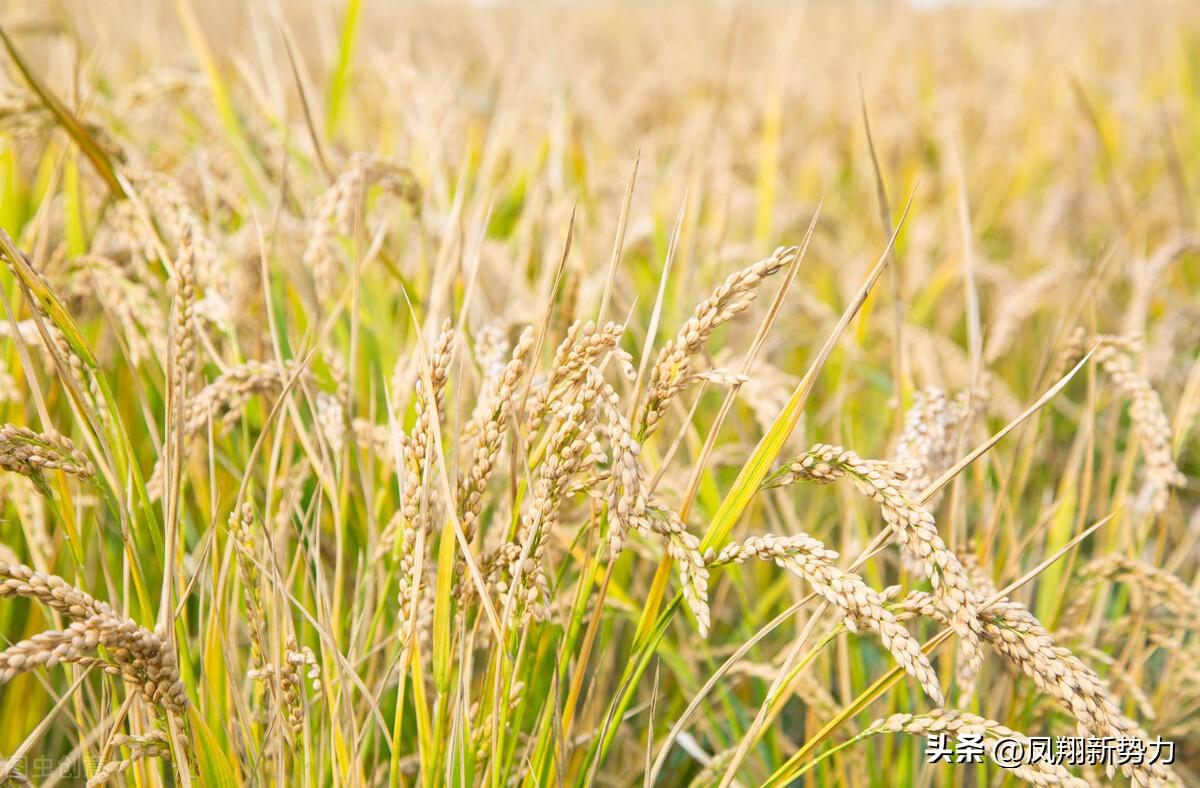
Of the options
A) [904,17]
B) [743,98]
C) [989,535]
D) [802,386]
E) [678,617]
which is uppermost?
[904,17]

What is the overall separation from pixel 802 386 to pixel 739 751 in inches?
14.3

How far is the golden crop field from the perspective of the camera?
75 cm

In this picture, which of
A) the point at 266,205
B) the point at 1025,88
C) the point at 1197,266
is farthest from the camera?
the point at 1025,88

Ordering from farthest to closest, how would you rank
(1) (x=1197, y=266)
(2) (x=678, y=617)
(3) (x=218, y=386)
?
(1) (x=1197, y=266)
(2) (x=678, y=617)
(3) (x=218, y=386)

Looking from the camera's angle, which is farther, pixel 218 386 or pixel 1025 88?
pixel 1025 88

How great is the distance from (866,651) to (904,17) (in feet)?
23.8

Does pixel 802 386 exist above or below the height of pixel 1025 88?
below

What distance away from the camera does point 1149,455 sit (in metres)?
1.05

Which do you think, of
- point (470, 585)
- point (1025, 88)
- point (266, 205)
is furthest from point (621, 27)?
point (470, 585)

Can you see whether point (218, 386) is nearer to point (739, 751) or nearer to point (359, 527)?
point (359, 527)

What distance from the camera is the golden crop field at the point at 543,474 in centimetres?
75

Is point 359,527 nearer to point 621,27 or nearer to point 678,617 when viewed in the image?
point 678,617

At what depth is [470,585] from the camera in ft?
2.67

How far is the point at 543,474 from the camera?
2.32 feet
